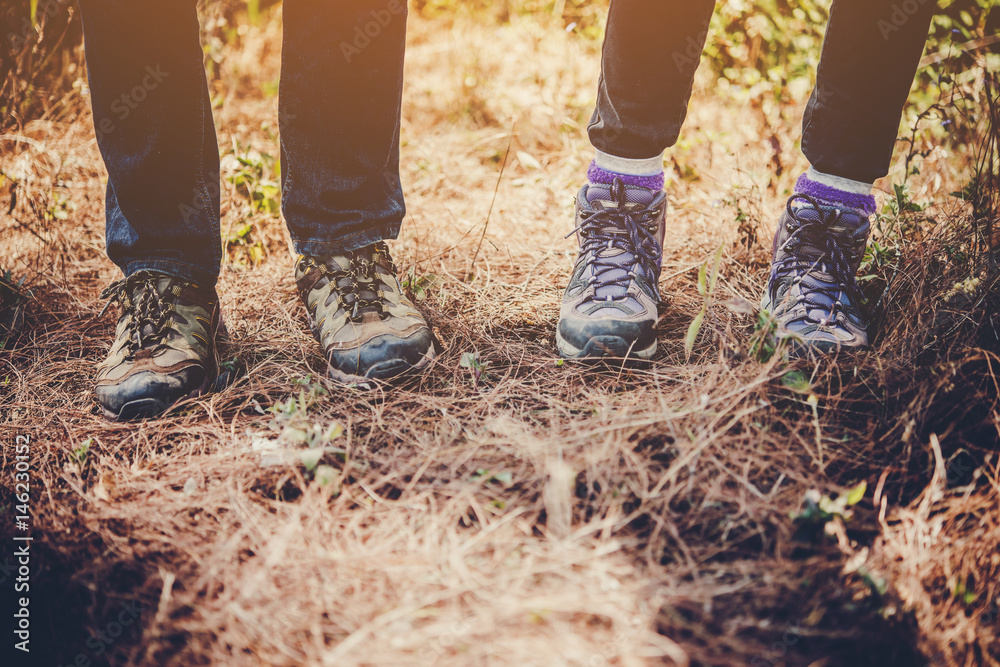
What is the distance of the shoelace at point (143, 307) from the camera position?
129cm

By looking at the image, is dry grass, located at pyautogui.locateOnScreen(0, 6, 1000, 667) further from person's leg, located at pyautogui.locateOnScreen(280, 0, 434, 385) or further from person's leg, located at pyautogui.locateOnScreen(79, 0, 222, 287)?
person's leg, located at pyautogui.locateOnScreen(79, 0, 222, 287)

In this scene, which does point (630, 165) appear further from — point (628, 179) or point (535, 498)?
point (535, 498)

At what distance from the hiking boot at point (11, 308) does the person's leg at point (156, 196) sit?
1.58 feet

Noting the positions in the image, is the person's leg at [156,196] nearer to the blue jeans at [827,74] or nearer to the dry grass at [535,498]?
the dry grass at [535,498]

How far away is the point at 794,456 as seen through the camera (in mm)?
1023

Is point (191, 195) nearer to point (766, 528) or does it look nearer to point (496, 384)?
point (496, 384)

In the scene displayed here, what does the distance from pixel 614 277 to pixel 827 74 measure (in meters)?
0.66

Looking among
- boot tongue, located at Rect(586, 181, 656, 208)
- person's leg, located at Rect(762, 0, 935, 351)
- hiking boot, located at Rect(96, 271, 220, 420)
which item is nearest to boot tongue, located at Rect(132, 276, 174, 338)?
hiking boot, located at Rect(96, 271, 220, 420)

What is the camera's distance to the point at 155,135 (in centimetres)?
124

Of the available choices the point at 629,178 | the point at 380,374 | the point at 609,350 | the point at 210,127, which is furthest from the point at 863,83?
the point at 210,127

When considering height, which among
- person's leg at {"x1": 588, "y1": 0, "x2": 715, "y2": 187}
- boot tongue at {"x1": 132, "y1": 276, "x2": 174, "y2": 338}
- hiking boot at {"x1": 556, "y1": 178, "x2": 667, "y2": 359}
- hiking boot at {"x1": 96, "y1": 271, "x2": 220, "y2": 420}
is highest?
person's leg at {"x1": 588, "y1": 0, "x2": 715, "y2": 187}

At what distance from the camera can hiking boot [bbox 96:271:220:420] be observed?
1.23 meters

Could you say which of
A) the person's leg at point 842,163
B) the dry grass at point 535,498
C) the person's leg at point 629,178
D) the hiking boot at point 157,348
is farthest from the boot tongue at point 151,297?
the person's leg at point 842,163

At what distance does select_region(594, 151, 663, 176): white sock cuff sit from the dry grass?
0.38 metres
